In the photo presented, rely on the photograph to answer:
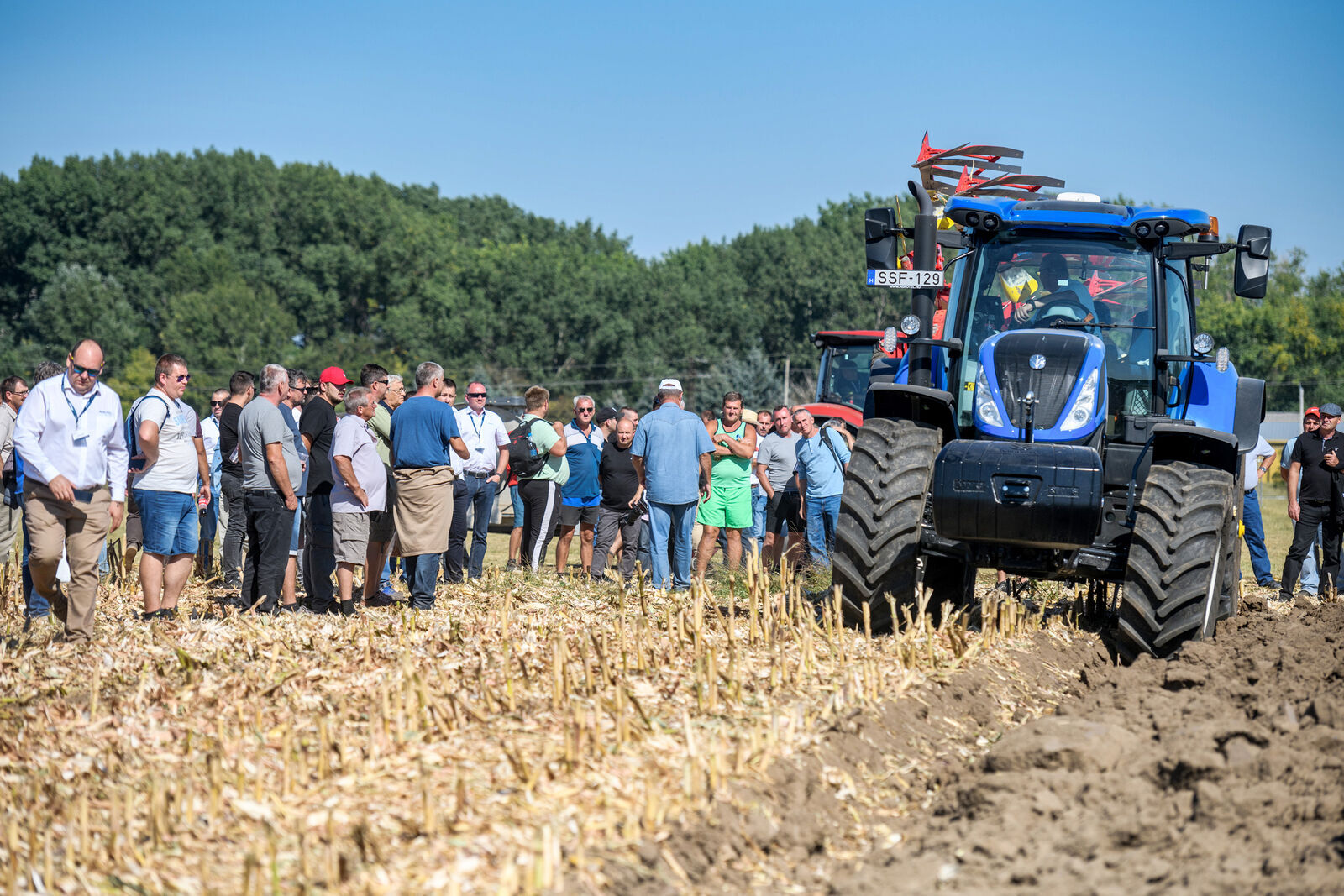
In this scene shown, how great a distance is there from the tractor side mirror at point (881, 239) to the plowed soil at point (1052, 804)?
2759 millimetres

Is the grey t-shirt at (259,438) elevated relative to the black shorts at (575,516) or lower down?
elevated

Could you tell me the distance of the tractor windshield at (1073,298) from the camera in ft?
25.1

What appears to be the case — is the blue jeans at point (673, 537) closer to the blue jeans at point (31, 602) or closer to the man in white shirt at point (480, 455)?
the man in white shirt at point (480, 455)

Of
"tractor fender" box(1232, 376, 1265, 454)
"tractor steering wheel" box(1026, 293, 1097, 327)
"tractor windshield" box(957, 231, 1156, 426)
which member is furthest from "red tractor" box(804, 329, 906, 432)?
"tractor steering wheel" box(1026, 293, 1097, 327)

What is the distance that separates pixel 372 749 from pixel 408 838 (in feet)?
2.78

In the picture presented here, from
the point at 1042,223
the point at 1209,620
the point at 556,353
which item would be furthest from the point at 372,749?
the point at 556,353

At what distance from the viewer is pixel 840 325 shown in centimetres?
6725

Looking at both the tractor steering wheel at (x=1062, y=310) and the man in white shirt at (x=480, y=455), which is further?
the man in white shirt at (x=480, y=455)

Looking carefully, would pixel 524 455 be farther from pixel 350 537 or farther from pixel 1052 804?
pixel 1052 804

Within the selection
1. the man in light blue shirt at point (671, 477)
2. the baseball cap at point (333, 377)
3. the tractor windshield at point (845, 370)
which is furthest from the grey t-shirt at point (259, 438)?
the tractor windshield at point (845, 370)

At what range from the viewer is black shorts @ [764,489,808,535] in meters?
12.0

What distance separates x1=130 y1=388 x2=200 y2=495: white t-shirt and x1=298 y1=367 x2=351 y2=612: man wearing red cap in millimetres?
865

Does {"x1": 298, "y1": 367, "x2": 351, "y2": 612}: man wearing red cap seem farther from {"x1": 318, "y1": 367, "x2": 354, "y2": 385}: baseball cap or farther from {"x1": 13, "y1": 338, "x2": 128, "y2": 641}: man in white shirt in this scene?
{"x1": 13, "y1": 338, "x2": 128, "y2": 641}: man in white shirt

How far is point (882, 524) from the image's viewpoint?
7012 millimetres
